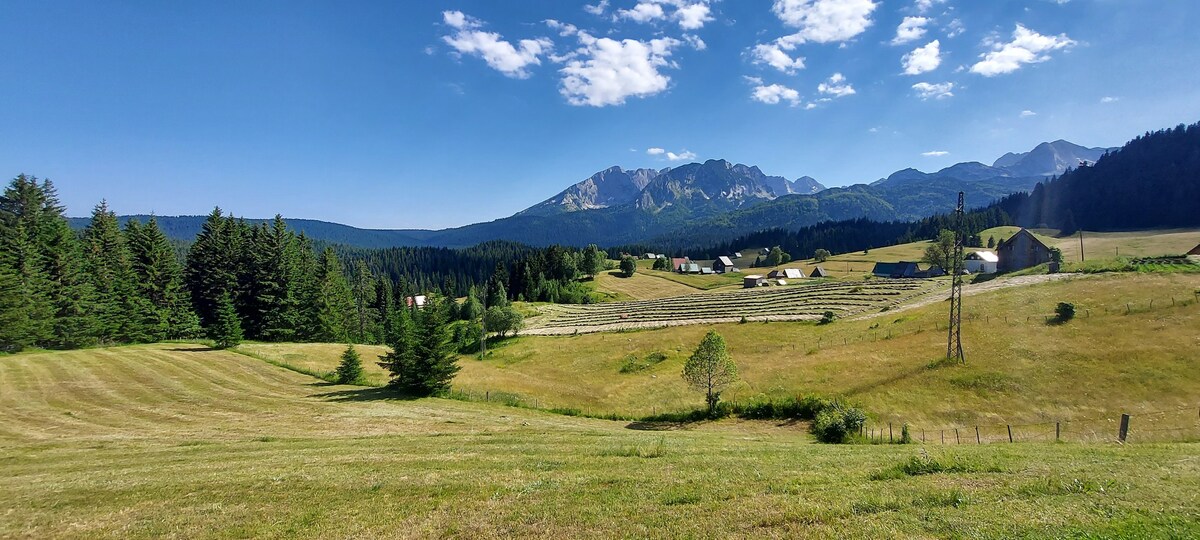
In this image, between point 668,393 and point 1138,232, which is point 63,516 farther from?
point 1138,232

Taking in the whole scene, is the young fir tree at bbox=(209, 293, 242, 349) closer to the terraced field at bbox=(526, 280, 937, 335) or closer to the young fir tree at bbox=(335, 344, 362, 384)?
the young fir tree at bbox=(335, 344, 362, 384)

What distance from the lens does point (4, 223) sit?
51.0 metres

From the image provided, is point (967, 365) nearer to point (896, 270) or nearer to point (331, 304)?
point (331, 304)

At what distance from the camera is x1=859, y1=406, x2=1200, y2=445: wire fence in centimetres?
2313

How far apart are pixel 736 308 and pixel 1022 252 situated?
2136 inches

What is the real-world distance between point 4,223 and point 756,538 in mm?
79652

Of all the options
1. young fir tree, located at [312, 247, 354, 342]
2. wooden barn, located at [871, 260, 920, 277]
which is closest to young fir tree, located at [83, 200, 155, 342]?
young fir tree, located at [312, 247, 354, 342]

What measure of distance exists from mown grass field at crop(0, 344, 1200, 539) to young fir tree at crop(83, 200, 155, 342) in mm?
37425

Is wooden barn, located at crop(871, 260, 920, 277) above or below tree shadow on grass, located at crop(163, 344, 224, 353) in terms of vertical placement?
above

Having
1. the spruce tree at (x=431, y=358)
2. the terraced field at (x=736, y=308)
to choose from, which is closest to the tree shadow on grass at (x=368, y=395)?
the spruce tree at (x=431, y=358)

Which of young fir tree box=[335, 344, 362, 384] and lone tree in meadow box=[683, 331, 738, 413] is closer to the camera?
lone tree in meadow box=[683, 331, 738, 413]

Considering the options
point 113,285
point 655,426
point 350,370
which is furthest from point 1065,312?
point 113,285

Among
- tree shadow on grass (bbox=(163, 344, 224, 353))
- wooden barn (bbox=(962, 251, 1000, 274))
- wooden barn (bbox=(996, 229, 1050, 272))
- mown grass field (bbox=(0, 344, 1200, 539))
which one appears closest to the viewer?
mown grass field (bbox=(0, 344, 1200, 539))

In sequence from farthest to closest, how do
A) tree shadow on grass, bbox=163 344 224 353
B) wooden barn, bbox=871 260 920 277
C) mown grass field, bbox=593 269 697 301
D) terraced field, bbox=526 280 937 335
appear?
mown grass field, bbox=593 269 697 301, wooden barn, bbox=871 260 920 277, terraced field, bbox=526 280 937 335, tree shadow on grass, bbox=163 344 224 353
